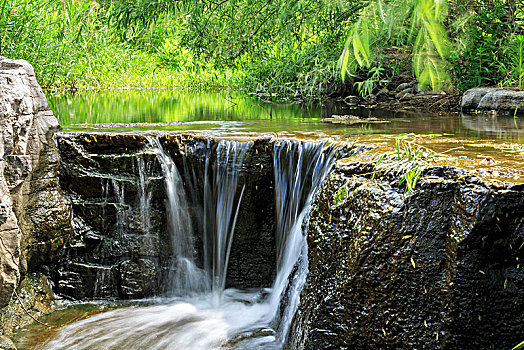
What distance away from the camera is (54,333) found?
12.2 ft

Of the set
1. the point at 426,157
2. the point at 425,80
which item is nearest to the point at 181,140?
the point at 426,157

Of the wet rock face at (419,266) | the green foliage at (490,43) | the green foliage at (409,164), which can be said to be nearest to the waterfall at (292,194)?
the wet rock face at (419,266)

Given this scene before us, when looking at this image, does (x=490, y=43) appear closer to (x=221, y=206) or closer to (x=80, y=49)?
(x=221, y=206)

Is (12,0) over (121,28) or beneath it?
over

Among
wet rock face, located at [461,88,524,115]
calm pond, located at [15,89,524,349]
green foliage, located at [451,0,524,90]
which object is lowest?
calm pond, located at [15,89,524,349]

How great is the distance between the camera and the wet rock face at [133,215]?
14.3 feet

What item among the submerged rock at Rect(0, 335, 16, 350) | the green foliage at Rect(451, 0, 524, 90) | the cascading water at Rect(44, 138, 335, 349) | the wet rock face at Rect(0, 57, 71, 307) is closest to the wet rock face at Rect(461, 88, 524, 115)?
the green foliage at Rect(451, 0, 524, 90)

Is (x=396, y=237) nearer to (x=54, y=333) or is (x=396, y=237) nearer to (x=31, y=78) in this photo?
(x=54, y=333)

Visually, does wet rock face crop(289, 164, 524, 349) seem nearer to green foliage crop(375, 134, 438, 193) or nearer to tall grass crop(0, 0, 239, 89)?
green foliage crop(375, 134, 438, 193)

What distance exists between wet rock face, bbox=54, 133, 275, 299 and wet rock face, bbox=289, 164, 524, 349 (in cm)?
147

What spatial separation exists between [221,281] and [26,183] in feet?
5.67

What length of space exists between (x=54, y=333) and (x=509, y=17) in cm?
693

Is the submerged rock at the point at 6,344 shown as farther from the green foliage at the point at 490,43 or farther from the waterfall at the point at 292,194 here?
the green foliage at the point at 490,43

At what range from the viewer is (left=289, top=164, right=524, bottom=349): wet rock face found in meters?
2.39
